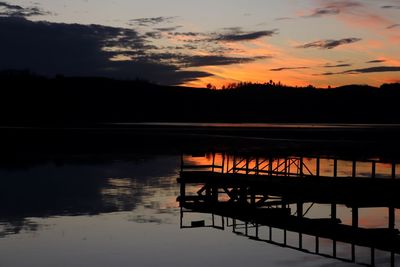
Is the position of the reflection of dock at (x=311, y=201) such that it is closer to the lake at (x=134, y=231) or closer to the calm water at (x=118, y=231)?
the lake at (x=134, y=231)

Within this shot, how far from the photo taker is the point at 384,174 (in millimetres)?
49750

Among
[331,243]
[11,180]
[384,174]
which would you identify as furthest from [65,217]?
[384,174]

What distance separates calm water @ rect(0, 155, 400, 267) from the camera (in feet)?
69.7

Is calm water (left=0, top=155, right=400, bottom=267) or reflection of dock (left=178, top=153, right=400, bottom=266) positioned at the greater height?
reflection of dock (left=178, top=153, right=400, bottom=266)

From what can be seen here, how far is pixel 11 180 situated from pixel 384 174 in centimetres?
2805

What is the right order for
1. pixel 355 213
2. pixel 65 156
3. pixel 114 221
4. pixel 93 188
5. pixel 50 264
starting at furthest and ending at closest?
1. pixel 65 156
2. pixel 93 188
3. pixel 114 221
4. pixel 355 213
5. pixel 50 264

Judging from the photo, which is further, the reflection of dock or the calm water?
the reflection of dock

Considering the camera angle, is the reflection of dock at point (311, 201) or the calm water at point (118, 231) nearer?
the calm water at point (118, 231)

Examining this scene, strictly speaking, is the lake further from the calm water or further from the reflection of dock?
the reflection of dock

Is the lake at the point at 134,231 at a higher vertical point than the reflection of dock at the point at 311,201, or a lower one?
lower

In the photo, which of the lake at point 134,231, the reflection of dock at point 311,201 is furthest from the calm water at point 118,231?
the reflection of dock at point 311,201

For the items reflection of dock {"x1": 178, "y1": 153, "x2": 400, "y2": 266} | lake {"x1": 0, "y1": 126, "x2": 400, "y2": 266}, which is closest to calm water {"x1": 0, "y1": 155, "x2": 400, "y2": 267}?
lake {"x1": 0, "y1": 126, "x2": 400, "y2": 266}

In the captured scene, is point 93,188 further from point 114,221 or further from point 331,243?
point 331,243

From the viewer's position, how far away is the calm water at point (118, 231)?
836 inches
